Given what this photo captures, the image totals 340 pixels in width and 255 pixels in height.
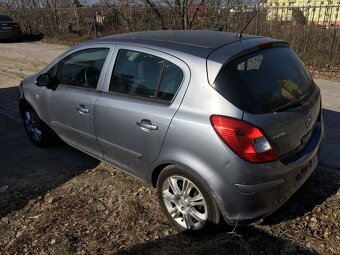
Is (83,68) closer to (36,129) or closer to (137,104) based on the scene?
(137,104)

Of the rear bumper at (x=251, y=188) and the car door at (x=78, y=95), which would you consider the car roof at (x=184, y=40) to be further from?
the rear bumper at (x=251, y=188)

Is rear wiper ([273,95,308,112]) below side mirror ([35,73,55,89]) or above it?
above

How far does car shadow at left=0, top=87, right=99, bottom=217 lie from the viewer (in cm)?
400

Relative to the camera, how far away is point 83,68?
402 cm

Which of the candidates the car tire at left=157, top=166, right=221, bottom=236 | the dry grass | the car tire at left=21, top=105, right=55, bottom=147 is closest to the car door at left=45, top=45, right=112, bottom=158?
the car tire at left=21, top=105, right=55, bottom=147

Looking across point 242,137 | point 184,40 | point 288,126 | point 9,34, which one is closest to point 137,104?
point 184,40

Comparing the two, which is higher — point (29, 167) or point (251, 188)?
point (251, 188)

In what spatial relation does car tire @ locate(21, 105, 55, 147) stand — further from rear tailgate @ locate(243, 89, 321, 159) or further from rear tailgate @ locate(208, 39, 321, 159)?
rear tailgate @ locate(243, 89, 321, 159)

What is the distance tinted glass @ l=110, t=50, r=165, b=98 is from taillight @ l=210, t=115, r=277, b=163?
79cm

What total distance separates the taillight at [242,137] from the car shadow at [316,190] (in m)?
0.93

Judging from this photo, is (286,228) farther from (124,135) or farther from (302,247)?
(124,135)

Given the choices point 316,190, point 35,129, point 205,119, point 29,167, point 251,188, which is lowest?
point 29,167

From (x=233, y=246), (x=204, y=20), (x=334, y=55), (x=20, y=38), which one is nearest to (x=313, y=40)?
(x=334, y=55)

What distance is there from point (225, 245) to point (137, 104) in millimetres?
1407
